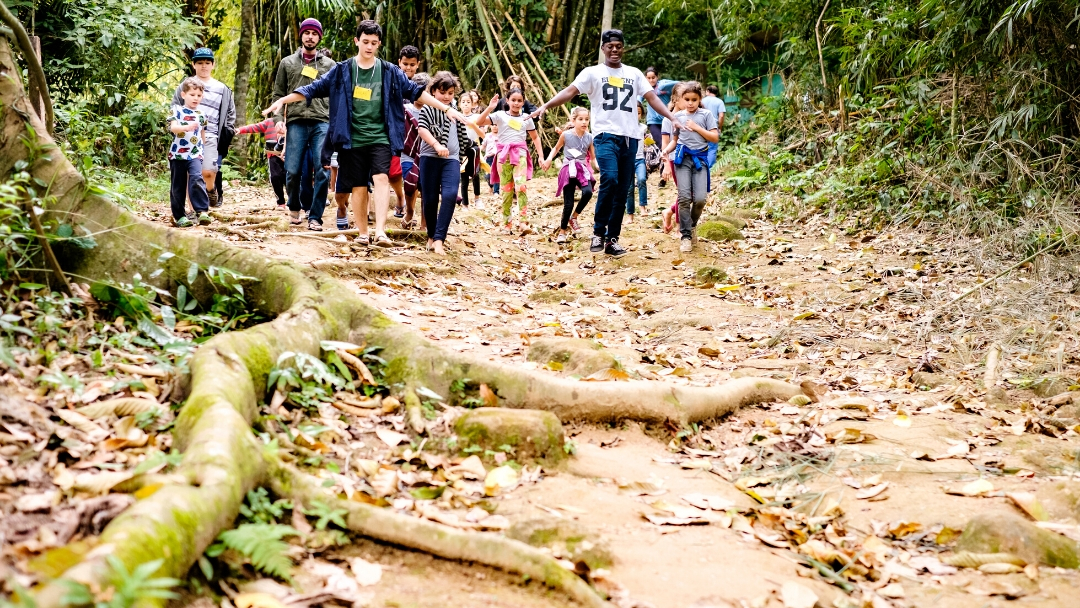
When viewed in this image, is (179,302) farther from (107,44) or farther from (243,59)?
(243,59)

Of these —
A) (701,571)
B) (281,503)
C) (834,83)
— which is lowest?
(701,571)

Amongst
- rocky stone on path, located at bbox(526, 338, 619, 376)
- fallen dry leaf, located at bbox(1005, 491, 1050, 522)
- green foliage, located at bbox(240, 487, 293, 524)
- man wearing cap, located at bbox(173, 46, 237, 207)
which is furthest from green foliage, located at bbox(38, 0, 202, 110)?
fallen dry leaf, located at bbox(1005, 491, 1050, 522)

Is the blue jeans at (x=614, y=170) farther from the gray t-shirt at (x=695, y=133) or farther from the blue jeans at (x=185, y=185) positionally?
the blue jeans at (x=185, y=185)

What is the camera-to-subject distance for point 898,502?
376 centimetres

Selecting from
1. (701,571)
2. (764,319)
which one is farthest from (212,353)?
(764,319)

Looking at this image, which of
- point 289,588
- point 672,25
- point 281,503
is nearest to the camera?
point 289,588

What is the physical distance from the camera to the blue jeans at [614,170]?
28.4 ft

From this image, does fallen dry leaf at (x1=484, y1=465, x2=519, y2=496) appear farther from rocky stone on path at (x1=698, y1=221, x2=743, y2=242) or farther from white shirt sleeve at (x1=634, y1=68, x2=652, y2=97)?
rocky stone on path at (x1=698, y1=221, x2=743, y2=242)

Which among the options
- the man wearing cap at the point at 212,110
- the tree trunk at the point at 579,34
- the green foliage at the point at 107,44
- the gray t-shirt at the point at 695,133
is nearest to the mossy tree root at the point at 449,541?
the man wearing cap at the point at 212,110

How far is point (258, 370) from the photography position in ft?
11.9

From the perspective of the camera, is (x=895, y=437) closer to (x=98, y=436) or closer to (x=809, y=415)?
(x=809, y=415)

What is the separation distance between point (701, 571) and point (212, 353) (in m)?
1.99

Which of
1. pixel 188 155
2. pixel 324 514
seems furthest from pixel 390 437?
pixel 188 155

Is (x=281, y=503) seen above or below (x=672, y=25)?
below
